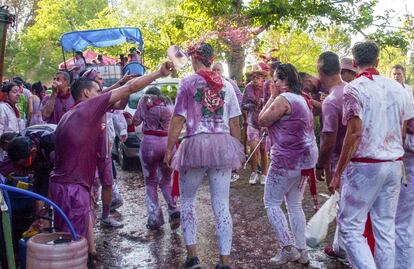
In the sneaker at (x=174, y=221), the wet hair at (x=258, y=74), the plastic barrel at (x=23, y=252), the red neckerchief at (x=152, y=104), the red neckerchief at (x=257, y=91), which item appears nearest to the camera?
the plastic barrel at (x=23, y=252)

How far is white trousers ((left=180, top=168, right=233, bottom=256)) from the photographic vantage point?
4461mm

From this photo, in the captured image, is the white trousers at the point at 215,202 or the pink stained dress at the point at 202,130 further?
the white trousers at the point at 215,202

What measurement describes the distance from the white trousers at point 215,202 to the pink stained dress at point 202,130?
0.36 ft

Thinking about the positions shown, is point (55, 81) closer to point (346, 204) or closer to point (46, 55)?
point (346, 204)

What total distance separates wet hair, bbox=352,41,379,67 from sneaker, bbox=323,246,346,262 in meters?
2.11

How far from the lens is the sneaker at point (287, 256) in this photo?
15.4 feet

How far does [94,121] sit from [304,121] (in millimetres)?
1988

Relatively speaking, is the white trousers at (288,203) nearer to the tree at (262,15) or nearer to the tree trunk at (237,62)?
the tree at (262,15)

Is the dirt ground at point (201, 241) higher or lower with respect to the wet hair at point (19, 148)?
lower

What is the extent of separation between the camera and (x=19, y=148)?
3824 millimetres

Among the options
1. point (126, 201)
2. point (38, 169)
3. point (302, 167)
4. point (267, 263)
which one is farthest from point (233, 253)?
point (126, 201)

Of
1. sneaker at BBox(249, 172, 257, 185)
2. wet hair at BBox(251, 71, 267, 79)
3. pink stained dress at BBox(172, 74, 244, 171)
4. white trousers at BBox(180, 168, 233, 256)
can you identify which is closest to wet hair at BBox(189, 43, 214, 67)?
pink stained dress at BBox(172, 74, 244, 171)

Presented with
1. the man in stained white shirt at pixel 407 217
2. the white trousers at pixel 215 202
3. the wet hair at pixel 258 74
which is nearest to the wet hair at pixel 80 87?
the white trousers at pixel 215 202

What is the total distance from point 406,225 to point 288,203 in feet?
3.76
